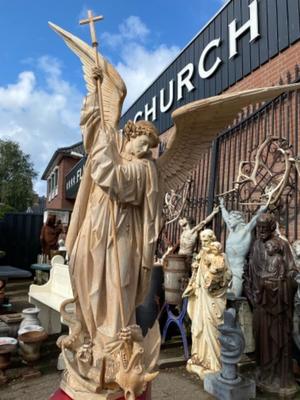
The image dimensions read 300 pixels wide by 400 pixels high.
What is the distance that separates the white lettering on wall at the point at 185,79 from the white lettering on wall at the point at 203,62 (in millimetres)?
489

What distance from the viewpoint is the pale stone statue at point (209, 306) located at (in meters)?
3.68

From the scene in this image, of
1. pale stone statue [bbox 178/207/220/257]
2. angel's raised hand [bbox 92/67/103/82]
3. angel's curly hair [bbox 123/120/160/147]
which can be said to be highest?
angel's raised hand [bbox 92/67/103/82]

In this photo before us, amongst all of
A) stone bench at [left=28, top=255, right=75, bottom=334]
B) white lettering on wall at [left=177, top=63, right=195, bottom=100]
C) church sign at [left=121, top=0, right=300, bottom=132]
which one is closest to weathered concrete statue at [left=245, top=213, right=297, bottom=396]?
stone bench at [left=28, top=255, right=75, bottom=334]

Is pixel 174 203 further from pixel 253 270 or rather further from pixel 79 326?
pixel 79 326

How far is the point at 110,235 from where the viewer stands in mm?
2406

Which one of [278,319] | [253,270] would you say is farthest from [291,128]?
[278,319]

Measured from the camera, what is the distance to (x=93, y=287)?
2.39 metres

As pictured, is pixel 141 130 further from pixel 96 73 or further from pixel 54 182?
pixel 54 182

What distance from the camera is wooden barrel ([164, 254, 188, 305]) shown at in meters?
4.56

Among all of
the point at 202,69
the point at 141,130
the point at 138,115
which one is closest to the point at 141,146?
the point at 141,130

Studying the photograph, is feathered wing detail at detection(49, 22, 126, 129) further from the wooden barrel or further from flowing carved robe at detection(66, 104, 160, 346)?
the wooden barrel

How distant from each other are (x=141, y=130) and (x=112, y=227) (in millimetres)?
726

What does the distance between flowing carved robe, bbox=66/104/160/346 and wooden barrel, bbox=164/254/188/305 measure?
2.08m

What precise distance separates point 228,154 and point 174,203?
1.73 m
